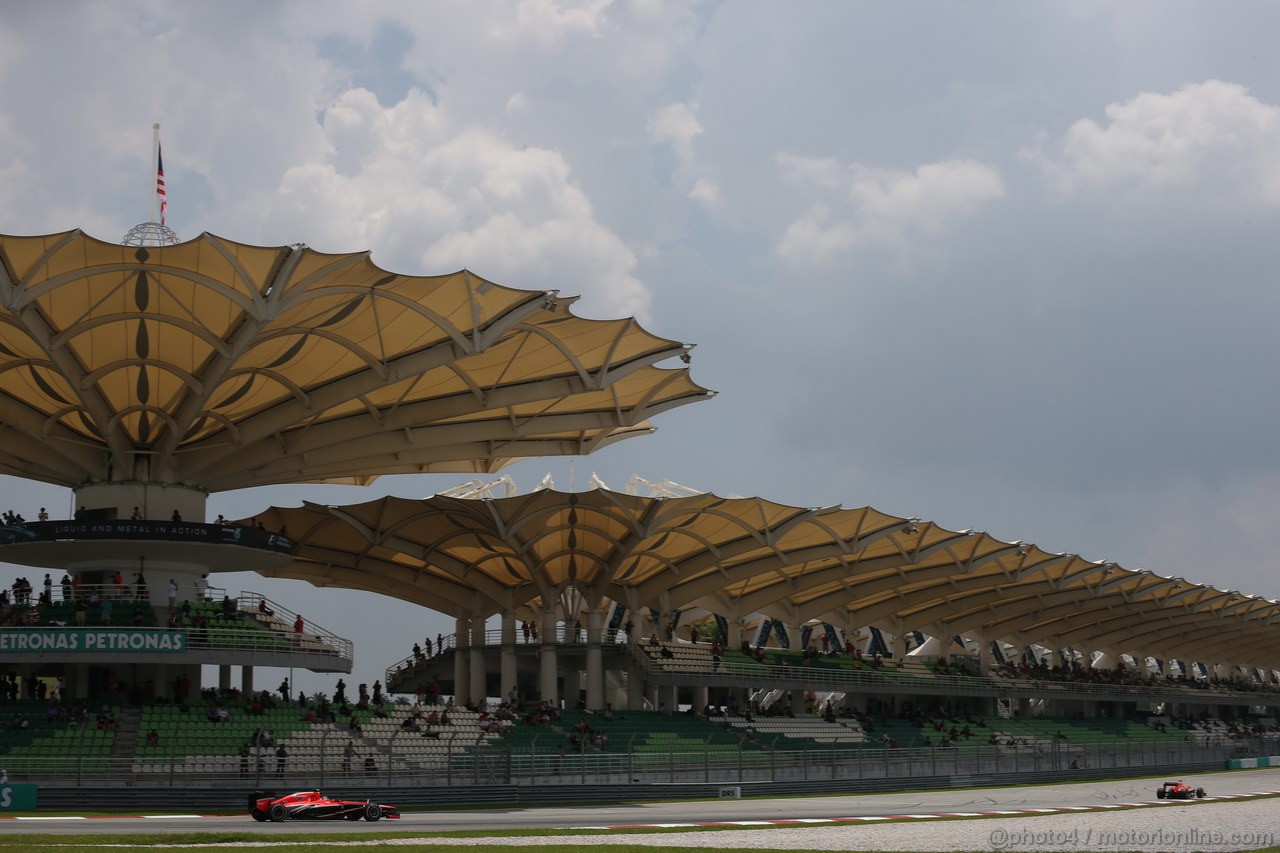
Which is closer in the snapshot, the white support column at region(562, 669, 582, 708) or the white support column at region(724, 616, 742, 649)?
the white support column at region(562, 669, 582, 708)

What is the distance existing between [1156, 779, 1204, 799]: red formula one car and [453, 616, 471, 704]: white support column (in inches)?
1327

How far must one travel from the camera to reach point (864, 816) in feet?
117

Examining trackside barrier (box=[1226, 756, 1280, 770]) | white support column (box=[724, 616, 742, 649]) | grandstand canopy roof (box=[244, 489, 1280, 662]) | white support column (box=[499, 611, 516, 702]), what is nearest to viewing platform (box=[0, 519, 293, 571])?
grandstand canopy roof (box=[244, 489, 1280, 662])

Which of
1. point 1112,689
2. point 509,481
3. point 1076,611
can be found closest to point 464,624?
point 509,481

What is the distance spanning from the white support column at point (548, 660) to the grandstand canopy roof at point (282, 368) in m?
10.9

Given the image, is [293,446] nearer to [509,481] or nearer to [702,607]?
[509,481]

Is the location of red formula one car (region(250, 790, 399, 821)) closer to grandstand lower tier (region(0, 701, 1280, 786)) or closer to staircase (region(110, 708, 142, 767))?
grandstand lower tier (region(0, 701, 1280, 786))

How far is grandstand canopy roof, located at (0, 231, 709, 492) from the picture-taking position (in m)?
35.5

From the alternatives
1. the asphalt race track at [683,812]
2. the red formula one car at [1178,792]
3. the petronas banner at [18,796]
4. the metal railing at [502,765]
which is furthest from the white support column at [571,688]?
the petronas banner at [18,796]

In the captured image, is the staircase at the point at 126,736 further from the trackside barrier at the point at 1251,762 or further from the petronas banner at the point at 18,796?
the trackside barrier at the point at 1251,762

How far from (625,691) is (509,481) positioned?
12226 millimetres

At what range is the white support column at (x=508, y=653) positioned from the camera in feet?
208

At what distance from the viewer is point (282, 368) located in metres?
42.7

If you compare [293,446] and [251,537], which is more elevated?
[293,446]
